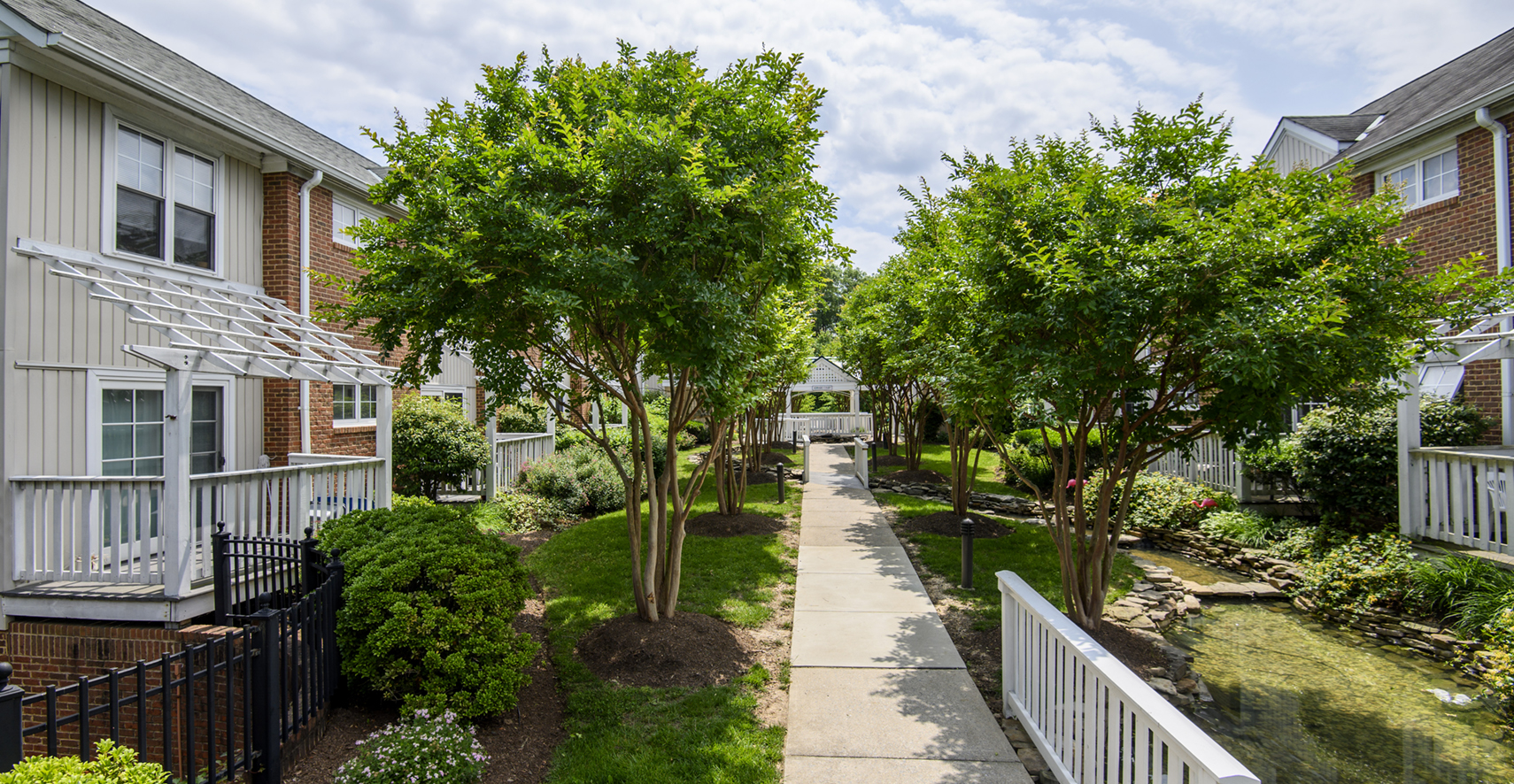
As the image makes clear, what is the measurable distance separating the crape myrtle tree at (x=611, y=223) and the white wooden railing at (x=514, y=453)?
23.0 feet

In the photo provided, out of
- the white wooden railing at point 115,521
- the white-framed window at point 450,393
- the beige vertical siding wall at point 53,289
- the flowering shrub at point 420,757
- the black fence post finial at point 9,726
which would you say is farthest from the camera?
the white-framed window at point 450,393

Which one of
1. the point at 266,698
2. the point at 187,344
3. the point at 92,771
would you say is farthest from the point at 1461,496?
the point at 187,344

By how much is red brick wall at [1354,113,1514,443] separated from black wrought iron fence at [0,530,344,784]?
43.9 feet

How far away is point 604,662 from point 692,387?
246 centimetres

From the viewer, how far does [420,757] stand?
386 cm

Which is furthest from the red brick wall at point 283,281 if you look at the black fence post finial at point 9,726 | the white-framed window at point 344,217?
the black fence post finial at point 9,726

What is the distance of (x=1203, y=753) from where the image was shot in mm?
2461

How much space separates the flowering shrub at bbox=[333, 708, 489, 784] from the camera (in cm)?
377

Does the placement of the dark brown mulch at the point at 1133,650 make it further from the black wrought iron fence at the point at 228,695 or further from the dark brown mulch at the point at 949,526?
the black wrought iron fence at the point at 228,695

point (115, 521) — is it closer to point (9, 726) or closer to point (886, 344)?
point (9, 726)

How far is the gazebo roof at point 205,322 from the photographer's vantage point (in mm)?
6129

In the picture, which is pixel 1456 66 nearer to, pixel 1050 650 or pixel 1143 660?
pixel 1143 660

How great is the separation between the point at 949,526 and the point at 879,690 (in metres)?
6.03

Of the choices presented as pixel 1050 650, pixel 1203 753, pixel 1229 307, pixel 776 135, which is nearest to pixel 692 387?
pixel 776 135
